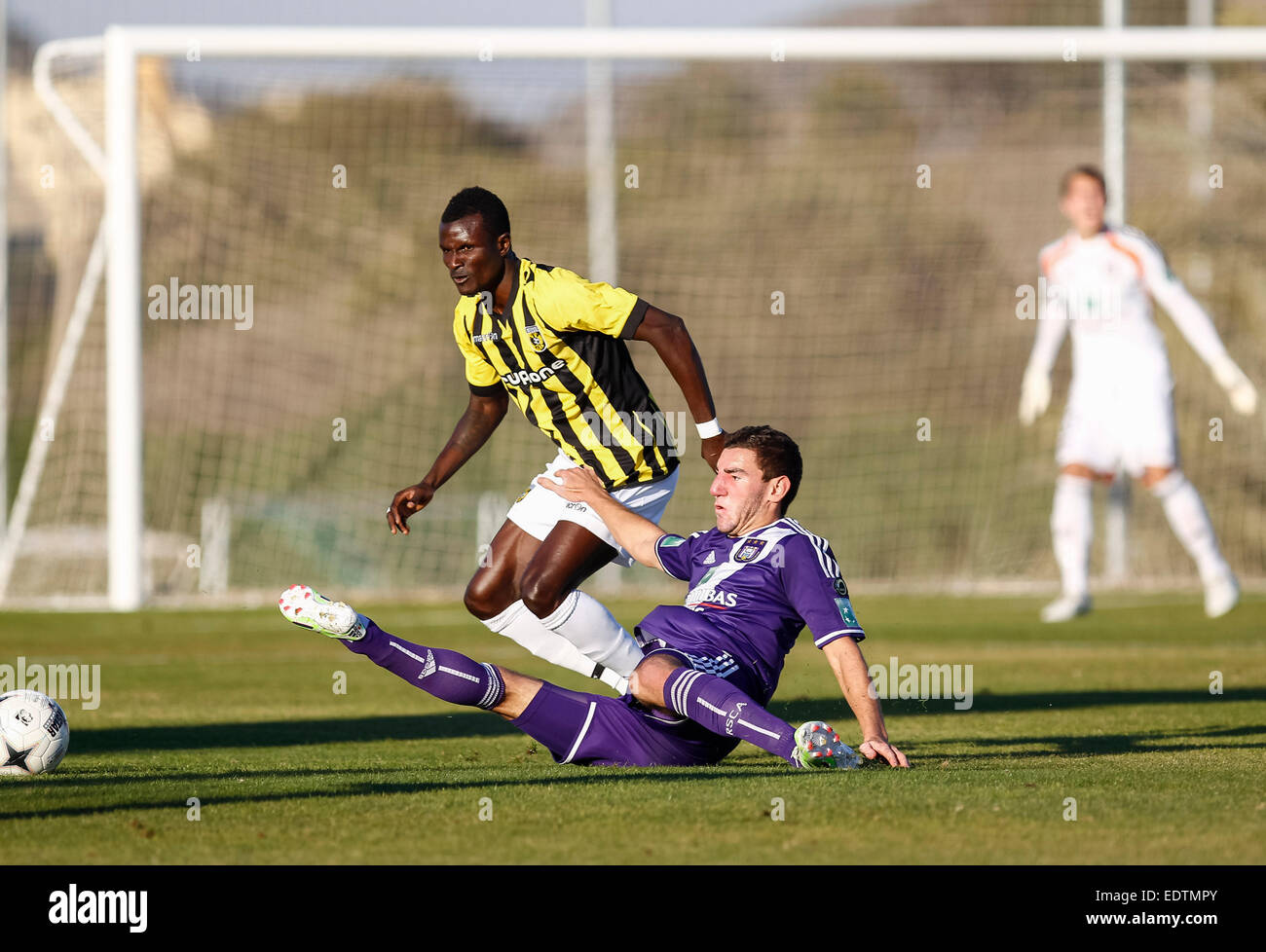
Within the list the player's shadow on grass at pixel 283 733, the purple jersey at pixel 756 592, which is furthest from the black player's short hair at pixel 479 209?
the player's shadow on grass at pixel 283 733

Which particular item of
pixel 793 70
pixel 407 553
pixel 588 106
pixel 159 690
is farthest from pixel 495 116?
pixel 159 690

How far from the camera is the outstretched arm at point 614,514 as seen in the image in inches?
247

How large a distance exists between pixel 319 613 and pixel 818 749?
5.83 ft

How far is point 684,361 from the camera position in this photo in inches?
267

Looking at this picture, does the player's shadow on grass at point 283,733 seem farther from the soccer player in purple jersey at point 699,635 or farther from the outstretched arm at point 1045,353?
the outstretched arm at point 1045,353

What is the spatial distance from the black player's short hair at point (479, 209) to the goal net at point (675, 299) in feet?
33.3

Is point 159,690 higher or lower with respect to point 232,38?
lower

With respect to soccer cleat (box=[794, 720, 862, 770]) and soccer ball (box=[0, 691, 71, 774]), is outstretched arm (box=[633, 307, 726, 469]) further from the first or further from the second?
soccer ball (box=[0, 691, 71, 774])

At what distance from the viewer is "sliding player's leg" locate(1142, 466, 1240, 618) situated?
12.6m

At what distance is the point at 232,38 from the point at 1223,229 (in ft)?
40.1

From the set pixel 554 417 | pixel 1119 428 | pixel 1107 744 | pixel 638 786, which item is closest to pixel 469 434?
pixel 554 417

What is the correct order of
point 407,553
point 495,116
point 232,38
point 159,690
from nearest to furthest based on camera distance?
point 159,690, point 232,38, point 495,116, point 407,553

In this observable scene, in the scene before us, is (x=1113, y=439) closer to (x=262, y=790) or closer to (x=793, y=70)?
(x=793, y=70)

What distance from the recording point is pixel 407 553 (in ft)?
66.3
